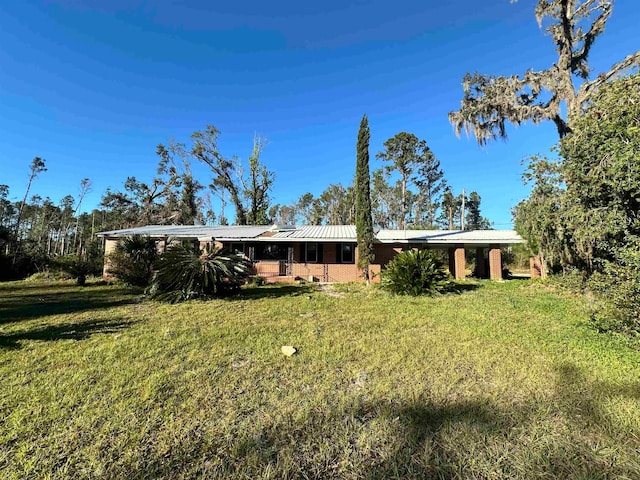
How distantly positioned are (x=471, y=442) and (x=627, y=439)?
4.59 ft

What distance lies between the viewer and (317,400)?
321cm

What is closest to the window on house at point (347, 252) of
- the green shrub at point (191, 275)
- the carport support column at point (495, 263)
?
the green shrub at point (191, 275)

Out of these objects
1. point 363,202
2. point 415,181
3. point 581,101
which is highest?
point 415,181

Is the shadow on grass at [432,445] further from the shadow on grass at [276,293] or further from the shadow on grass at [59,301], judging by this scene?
the shadow on grass at [59,301]

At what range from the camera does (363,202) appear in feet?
42.2

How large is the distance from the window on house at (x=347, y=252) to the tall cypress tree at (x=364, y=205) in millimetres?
1758

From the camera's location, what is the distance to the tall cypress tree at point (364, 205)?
42.0 feet

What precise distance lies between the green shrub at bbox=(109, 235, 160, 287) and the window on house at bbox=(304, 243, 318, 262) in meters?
6.79

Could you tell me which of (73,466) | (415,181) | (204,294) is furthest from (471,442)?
(415,181)

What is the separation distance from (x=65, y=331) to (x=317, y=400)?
5783 millimetres

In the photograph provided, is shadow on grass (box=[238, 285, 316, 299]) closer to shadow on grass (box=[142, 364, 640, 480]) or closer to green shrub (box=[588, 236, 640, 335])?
shadow on grass (box=[142, 364, 640, 480])

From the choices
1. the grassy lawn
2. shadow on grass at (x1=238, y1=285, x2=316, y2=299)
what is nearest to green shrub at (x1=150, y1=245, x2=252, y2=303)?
shadow on grass at (x1=238, y1=285, x2=316, y2=299)

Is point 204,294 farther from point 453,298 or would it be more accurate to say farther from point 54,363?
point 453,298

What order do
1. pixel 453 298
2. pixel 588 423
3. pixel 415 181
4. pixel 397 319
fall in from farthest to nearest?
pixel 415 181 < pixel 453 298 < pixel 397 319 < pixel 588 423
